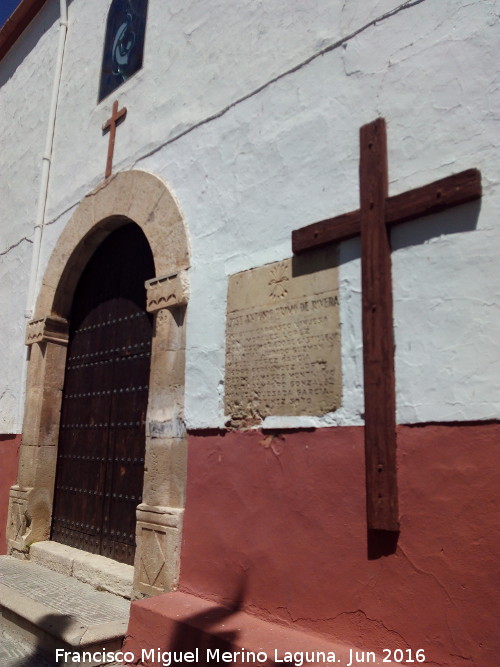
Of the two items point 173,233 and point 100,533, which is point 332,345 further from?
point 100,533

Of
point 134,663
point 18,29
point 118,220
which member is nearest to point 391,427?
point 134,663

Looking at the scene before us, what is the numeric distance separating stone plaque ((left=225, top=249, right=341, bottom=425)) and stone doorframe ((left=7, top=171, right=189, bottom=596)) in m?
0.50

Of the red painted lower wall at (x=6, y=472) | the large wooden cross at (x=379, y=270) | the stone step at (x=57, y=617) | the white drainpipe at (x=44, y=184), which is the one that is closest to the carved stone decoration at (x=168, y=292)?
the large wooden cross at (x=379, y=270)

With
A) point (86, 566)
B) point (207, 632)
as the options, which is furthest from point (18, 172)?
point (207, 632)

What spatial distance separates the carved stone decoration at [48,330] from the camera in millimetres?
4945

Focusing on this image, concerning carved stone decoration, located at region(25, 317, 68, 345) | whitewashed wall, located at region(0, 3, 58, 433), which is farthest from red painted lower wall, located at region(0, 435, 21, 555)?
carved stone decoration, located at region(25, 317, 68, 345)

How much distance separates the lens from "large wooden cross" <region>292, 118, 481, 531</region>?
233cm

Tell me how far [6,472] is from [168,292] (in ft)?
8.89

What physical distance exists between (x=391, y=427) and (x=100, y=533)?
2.75m

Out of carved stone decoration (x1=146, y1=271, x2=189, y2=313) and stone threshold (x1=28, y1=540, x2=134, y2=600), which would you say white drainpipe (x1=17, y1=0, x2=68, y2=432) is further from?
carved stone decoration (x1=146, y1=271, x2=189, y2=313)

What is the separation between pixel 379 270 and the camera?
2.54 meters

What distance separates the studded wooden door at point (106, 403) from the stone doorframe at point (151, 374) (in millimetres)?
116

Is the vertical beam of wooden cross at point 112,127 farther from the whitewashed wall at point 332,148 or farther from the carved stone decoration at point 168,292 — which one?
the carved stone decoration at point 168,292

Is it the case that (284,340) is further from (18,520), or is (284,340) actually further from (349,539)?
(18,520)
